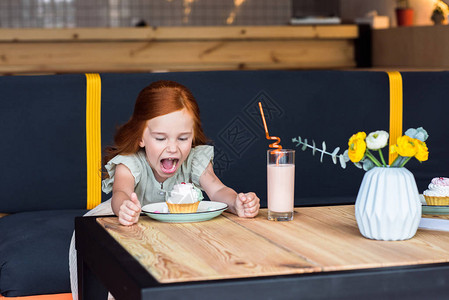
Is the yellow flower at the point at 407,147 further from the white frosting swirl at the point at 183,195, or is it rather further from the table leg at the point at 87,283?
the table leg at the point at 87,283

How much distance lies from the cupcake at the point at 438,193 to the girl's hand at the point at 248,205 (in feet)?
1.25

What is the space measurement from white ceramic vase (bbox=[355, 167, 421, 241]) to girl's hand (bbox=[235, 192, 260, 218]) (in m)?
0.29

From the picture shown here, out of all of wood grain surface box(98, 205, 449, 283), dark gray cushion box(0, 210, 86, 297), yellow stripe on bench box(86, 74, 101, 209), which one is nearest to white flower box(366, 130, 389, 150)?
wood grain surface box(98, 205, 449, 283)

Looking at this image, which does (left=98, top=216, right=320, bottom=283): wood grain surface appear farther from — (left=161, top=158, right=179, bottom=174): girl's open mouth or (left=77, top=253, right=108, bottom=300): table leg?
(left=161, top=158, right=179, bottom=174): girl's open mouth

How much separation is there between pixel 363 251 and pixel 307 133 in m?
1.50

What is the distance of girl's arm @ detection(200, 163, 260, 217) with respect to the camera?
1.40 meters

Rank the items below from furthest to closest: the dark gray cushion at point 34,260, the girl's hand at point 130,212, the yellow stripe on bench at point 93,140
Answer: the yellow stripe on bench at point 93,140, the dark gray cushion at point 34,260, the girl's hand at point 130,212

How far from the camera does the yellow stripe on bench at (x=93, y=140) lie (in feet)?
7.89

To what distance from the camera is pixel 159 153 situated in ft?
5.43

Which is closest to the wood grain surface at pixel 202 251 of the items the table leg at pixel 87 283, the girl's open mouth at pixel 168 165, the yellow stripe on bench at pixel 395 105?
the table leg at pixel 87 283

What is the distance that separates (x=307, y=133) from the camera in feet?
8.41

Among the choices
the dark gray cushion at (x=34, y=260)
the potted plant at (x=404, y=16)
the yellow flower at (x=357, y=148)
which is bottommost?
the dark gray cushion at (x=34, y=260)

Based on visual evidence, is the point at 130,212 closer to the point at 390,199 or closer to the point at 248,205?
the point at 248,205

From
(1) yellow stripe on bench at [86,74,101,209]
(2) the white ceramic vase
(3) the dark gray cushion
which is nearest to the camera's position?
(2) the white ceramic vase
